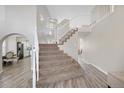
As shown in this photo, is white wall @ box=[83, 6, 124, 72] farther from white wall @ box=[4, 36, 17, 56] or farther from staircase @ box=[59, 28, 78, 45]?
white wall @ box=[4, 36, 17, 56]

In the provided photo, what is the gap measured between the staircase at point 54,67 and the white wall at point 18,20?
109 centimetres

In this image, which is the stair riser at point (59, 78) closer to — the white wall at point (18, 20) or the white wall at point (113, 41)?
the white wall at point (113, 41)

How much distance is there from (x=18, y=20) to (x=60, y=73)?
10.6ft

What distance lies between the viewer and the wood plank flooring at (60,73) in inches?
241

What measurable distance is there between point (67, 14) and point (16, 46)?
563cm

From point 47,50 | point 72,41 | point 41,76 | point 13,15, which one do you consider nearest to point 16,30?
point 13,15

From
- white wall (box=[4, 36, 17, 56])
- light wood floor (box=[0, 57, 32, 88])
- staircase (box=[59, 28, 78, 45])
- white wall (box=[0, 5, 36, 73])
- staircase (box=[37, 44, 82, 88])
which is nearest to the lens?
light wood floor (box=[0, 57, 32, 88])

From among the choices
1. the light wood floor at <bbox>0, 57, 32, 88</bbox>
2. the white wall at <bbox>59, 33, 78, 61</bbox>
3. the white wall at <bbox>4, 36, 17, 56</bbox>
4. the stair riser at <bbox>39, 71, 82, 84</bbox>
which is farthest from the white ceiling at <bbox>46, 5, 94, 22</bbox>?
the stair riser at <bbox>39, 71, 82, 84</bbox>

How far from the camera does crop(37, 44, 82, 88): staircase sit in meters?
6.41

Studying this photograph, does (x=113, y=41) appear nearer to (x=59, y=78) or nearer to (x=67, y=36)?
(x=59, y=78)

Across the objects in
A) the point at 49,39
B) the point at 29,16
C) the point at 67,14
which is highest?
the point at 67,14

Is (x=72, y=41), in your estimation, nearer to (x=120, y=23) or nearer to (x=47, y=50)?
(x=47, y=50)

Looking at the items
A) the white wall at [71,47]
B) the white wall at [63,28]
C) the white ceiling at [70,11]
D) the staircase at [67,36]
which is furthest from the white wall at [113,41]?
the white ceiling at [70,11]

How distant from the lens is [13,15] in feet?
26.9
